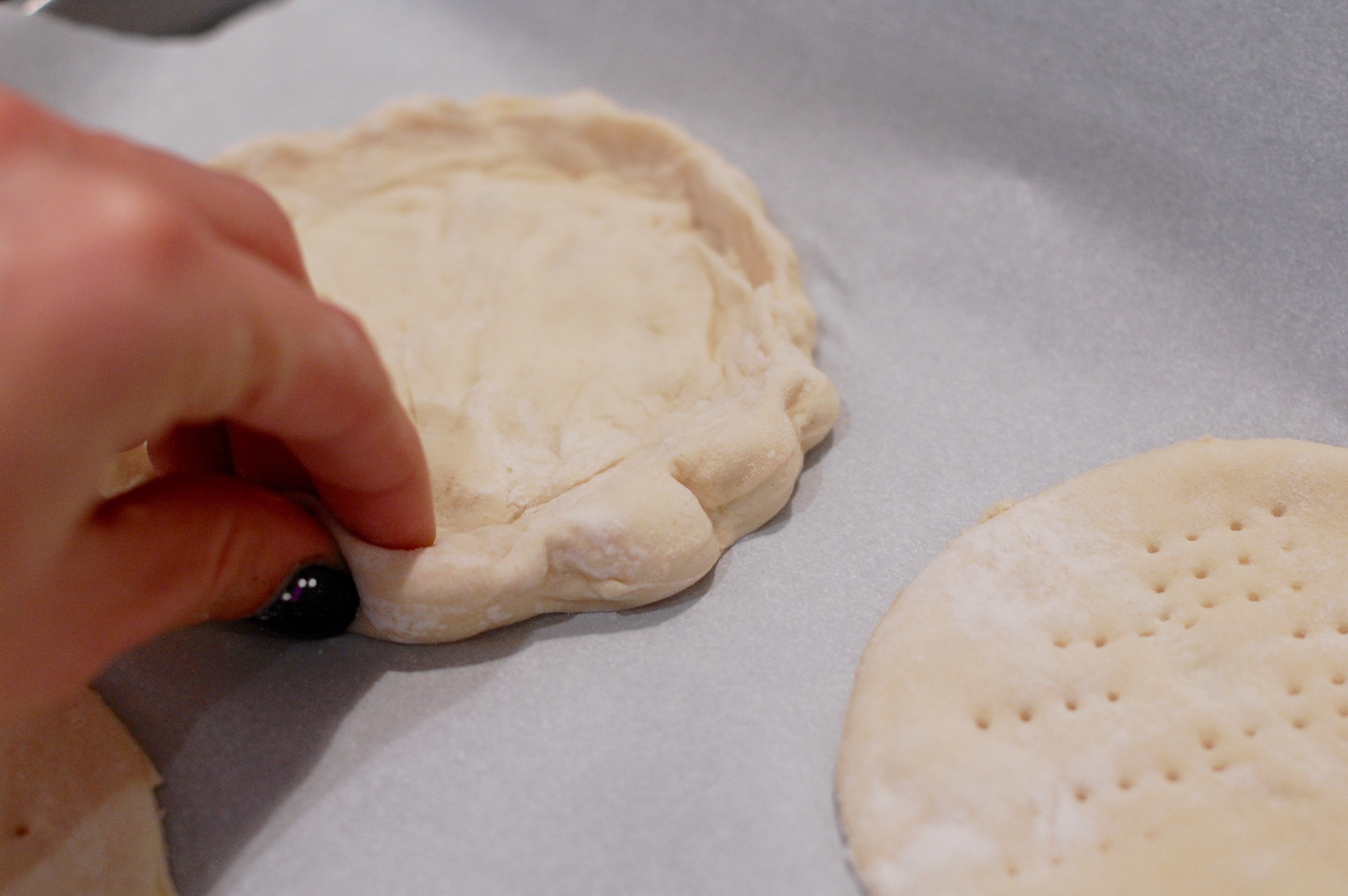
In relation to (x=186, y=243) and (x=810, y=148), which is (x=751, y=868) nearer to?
(x=186, y=243)

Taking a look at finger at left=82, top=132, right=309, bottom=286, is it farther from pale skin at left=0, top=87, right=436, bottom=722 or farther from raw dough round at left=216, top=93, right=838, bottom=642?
raw dough round at left=216, top=93, right=838, bottom=642

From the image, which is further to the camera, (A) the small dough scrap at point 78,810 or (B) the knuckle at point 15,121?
(A) the small dough scrap at point 78,810

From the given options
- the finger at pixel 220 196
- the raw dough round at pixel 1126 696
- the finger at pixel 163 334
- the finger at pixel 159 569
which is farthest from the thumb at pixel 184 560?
the raw dough round at pixel 1126 696

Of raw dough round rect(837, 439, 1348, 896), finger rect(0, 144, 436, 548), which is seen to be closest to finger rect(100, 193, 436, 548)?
finger rect(0, 144, 436, 548)

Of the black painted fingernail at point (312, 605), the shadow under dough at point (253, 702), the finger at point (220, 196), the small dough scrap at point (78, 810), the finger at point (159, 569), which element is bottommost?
the small dough scrap at point (78, 810)

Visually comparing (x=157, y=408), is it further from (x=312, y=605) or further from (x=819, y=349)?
(x=819, y=349)

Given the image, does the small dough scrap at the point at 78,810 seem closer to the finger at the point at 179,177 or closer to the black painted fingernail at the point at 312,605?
the black painted fingernail at the point at 312,605

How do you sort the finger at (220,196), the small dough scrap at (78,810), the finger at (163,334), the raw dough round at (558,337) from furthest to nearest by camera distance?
the raw dough round at (558,337) → the small dough scrap at (78,810) → the finger at (220,196) → the finger at (163,334)
